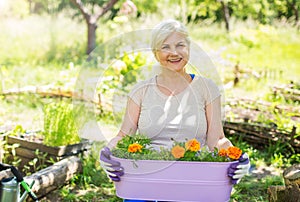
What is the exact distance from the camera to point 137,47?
7.20 ft

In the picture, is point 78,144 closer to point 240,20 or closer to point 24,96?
point 24,96

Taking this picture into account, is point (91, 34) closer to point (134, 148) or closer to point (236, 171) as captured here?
point (134, 148)

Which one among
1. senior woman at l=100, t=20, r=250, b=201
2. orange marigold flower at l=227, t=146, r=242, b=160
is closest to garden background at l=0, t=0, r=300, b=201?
senior woman at l=100, t=20, r=250, b=201

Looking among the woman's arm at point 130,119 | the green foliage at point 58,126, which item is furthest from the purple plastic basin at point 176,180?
the green foliage at point 58,126

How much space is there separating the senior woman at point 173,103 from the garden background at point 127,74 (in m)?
0.12

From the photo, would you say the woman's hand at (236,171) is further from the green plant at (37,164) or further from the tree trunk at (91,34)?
the tree trunk at (91,34)

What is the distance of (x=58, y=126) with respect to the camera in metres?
3.55

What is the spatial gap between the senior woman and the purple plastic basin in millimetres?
234

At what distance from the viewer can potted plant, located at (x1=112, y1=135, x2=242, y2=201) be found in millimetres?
1793

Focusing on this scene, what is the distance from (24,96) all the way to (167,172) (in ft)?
13.5

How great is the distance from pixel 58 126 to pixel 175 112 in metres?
1.69

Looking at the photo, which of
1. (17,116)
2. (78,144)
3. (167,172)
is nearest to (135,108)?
(167,172)

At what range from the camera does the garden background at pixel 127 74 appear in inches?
134

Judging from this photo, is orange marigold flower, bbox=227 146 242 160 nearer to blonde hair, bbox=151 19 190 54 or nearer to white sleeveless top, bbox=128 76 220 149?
white sleeveless top, bbox=128 76 220 149
